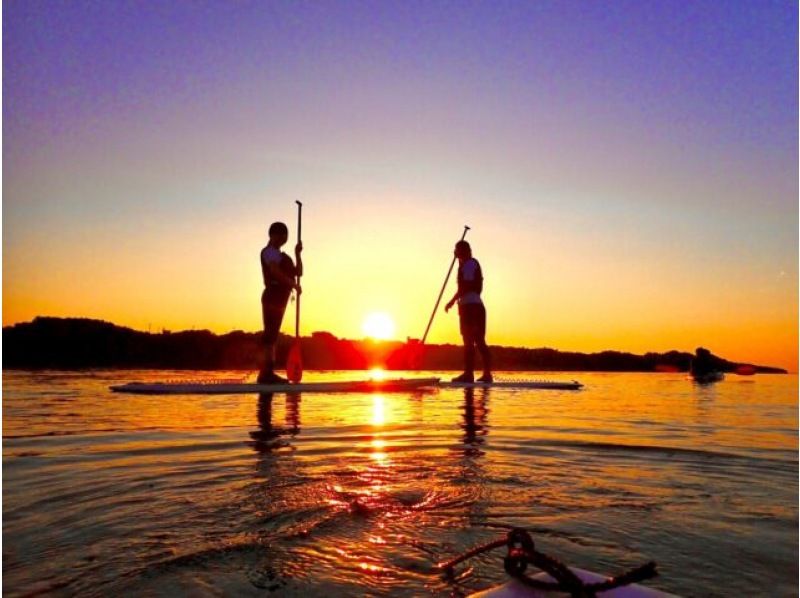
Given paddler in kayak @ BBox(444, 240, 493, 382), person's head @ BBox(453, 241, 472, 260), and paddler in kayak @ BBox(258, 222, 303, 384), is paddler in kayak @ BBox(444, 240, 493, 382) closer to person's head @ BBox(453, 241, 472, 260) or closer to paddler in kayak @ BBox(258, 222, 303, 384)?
person's head @ BBox(453, 241, 472, 260)

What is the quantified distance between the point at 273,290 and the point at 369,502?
9133mm

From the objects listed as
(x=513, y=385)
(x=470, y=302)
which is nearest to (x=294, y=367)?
(x=470, y=302)

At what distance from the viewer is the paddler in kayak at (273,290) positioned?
12.2 m

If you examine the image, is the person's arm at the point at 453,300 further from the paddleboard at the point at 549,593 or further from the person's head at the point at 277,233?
the paddleboard at the point at 549,593

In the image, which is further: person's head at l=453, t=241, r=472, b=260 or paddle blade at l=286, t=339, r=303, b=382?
person's head at l=453, t=241, r=472, b=260

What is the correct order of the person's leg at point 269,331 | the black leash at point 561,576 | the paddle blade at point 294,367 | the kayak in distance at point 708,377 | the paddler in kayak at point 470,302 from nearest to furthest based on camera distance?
the black leash at point 561,576 < the person's leg at point 269,331 < the paddle blade at point 294,367 < the paddler in kayak at point 470,302 < the kayak in distance at point 708,377

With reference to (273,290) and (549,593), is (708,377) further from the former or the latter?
(549,593)

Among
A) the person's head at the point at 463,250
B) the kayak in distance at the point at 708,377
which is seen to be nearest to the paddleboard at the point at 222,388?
the person's head at the point at 463,250

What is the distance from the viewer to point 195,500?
369 centimetres

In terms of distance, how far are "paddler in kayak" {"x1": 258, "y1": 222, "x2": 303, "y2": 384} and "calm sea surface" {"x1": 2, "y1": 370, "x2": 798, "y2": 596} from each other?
4.47 meters

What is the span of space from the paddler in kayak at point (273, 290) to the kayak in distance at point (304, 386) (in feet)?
2.26

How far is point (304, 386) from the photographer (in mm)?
11586

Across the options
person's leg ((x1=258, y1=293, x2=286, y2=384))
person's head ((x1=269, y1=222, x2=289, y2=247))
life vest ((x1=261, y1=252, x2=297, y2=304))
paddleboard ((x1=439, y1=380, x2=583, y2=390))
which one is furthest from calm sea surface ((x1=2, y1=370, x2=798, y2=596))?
paddleboard ((x1=439, y1=380, x2=583, y2=390))

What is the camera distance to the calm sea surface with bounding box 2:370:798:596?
2.53 metres
